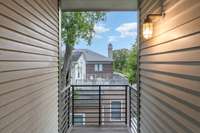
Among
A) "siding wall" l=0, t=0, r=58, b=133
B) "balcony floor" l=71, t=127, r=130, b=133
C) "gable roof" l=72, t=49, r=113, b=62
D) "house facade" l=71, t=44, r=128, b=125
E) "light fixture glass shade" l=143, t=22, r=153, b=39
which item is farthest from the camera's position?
"gable roof" l=72, t=49, r=113, b=62

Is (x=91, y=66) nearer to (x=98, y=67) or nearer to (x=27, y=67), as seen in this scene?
(x=98, y=67)

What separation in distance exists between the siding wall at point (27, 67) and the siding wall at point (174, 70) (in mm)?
1234

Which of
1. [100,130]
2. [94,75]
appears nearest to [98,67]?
[94,75]

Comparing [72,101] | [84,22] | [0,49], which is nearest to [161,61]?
[0,49]

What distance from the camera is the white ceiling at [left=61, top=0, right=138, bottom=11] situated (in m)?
4.34

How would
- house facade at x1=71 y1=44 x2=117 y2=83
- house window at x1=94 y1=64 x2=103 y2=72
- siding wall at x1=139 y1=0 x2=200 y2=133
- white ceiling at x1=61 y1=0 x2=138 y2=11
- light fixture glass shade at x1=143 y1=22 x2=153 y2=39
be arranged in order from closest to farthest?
siding wall at x1=139 y1=0 x2=200 y2=133
light fixture glass shade at x1=143 y1=22 x2=153 y2=39
white ceiling at x1=61 y1=0 x2=138 y2=11
house facade at x1=71 y1=44 x2=117 y2=83
house window at x1=94 y1=64 x2=103 y2=72

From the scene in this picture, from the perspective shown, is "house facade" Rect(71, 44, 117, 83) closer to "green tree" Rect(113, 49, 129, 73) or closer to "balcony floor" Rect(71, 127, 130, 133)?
"green tree" Rect(113, 49, 129, 73)

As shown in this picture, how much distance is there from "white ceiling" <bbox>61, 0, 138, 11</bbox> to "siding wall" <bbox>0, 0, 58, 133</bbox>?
2.17 ft

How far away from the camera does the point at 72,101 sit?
627 cm

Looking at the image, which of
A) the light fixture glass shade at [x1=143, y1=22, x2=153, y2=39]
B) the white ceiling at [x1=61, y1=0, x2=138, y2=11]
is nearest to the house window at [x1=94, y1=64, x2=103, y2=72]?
the white ceiling at [x1=61, y1=0, x2=138, y2=11]

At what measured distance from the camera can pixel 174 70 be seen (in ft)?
7.16

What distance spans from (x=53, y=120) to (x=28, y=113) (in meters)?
1.40

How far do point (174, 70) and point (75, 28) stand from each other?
19.2 feet

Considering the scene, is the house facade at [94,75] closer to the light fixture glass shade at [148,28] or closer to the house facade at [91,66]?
the house facade at [91,66]
